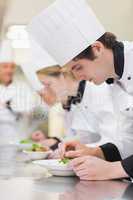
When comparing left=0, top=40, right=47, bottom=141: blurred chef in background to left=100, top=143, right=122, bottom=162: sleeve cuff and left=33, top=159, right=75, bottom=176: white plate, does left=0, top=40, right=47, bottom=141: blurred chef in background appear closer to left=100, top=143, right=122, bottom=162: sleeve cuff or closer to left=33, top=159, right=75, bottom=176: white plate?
left=100, top=143, right=122, bottom=162: sleeve cuff

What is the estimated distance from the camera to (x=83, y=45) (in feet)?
5.17

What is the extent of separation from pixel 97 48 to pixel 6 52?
2.29m

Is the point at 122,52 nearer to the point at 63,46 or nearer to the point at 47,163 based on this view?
the point at 63,46

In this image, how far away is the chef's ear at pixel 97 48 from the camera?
5.04 feet

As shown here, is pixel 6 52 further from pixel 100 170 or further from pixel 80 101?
pixel 100 170

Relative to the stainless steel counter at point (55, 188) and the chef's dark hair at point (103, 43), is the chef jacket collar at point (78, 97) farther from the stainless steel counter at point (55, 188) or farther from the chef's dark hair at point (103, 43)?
the stainless steel counter at point (55, 188)

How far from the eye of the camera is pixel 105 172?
1373mm

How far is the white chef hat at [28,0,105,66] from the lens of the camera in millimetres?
1593

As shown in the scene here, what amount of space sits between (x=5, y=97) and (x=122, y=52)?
2.50 meters

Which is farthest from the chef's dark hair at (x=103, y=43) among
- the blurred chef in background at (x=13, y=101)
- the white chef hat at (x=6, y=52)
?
the white chef hat at (x=6, y=52)

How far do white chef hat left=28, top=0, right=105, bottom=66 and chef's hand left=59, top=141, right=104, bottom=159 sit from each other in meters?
0.33

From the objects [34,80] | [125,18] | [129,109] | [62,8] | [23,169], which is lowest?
[23,169]

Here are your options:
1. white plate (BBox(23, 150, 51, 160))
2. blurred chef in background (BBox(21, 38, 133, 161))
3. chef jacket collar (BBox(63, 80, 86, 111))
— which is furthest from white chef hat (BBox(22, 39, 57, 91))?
white plate (BBox(23, 150, 51, 160))

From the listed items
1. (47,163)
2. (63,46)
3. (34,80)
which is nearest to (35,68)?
(34,80)
